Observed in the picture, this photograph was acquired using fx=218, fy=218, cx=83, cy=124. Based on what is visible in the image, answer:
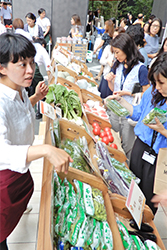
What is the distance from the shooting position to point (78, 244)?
1.19 meters

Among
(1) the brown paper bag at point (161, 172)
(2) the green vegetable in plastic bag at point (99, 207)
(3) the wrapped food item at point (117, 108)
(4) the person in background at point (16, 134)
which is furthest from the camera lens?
(3) the wrapped food item at point (117, 108)

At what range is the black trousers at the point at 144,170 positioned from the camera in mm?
2025

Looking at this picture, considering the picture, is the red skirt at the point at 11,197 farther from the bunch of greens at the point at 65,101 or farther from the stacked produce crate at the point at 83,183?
the bunch of greens at the point at 65,101

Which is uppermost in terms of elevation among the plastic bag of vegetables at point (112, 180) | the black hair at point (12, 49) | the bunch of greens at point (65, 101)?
the black hair at point (12, 49)

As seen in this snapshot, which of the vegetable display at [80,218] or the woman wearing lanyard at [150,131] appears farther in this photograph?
the woman wearing lanyard at [150,131]

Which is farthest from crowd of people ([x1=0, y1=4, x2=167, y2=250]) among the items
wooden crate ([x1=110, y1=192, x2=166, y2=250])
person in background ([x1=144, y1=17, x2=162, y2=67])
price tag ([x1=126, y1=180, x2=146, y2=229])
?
person in background ([x1=144, y1=17, x2=162, y2=67])

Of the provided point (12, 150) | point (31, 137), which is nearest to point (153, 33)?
point (31, 137)

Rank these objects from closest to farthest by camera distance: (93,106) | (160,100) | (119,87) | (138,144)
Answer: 1. (160,100)
2. (138,144)
3. (119,87)
4. (93,106)

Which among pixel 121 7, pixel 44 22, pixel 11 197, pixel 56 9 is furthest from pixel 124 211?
pixel 121 7

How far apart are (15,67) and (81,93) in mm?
2172

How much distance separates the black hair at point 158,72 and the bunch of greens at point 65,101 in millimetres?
999

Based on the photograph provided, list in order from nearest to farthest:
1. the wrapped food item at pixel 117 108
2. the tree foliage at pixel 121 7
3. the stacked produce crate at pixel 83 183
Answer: the stacked produce crate at pixel 83 183 → the wrapped food item at pixel 117 108 → the tree foliage at pixel 121 7

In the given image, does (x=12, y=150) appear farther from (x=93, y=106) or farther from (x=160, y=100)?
(x=93, y=106)

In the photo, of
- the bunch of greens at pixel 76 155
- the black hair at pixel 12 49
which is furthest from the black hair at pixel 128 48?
the black hair at pixel 12 49
